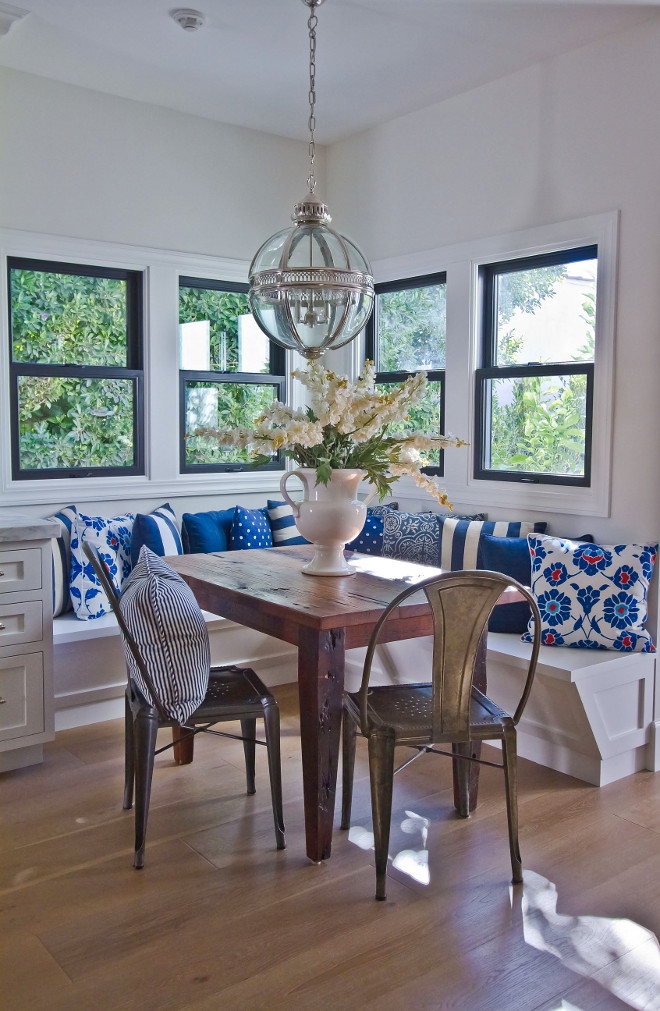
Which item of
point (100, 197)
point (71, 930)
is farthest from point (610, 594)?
point (100, 197)

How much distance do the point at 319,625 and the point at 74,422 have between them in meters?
2.28

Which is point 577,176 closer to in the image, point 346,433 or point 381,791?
point 346,433

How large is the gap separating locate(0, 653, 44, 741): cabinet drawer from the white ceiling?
7.78 feet

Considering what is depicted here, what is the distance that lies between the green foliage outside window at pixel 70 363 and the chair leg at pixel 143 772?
74.9 inches

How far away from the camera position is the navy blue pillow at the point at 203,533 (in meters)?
4.16

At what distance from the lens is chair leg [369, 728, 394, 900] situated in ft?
7.62

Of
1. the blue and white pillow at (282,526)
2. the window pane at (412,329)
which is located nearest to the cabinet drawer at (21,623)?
the blue and white pillow at (282,526)

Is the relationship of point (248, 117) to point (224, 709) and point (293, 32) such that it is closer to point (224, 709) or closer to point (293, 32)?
point (293, 32)

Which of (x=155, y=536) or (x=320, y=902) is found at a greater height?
(x=155, y=536)

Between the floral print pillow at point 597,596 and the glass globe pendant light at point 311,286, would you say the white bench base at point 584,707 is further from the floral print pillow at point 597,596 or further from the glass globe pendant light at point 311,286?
the glass globe pendant light at point 311,286

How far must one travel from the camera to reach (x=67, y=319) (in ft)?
13.4

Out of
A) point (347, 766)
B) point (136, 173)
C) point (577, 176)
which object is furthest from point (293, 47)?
point (347, 766)

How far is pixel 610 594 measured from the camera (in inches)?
128

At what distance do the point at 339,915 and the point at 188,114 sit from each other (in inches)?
148
